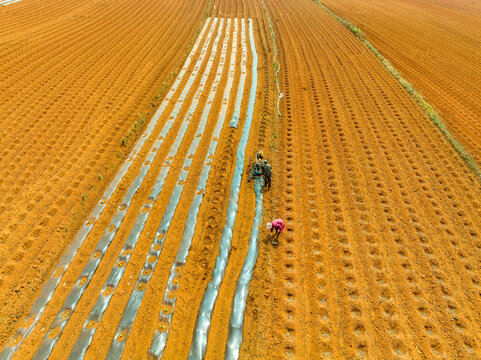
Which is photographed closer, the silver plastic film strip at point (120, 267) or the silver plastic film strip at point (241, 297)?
the silver plastic film strip at point (241, 297)


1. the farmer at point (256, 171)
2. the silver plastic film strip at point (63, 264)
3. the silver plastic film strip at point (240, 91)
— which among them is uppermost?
the silver plastic film strip at point (240, 91)

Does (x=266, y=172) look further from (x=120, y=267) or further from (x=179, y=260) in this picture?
(x=120, y=267)

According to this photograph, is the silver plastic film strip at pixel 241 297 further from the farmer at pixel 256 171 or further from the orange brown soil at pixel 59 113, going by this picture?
the orange brown soil at pixel 59 113

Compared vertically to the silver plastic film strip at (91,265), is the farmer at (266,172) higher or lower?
Answer: higher

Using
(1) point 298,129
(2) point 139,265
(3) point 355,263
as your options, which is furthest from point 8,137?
(3) point 355,263

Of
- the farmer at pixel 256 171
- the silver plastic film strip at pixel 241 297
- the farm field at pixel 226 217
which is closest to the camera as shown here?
the silver plastic film strip at pixel 241 297

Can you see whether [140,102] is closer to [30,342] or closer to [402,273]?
[30,342]

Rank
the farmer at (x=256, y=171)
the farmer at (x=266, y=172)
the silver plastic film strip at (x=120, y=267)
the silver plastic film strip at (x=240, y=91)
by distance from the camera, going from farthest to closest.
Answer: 1. the silver plastic film strip at (x=240, y=91)
2. the farmer at (x=256, y=171)
3. the farmer at (x=266, y=172)
4. the silver plastic film strip at (x=120, y=267)

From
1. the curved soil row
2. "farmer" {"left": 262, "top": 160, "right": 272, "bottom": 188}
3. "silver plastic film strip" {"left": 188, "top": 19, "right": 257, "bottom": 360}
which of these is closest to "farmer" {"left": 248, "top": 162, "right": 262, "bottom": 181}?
"farmer" {"left": 262, "top": 160, "right": 272, "bottom": 188}

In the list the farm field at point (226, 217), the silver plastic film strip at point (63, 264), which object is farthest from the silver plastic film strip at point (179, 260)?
the silver plastic film strip at point (63, 264)
